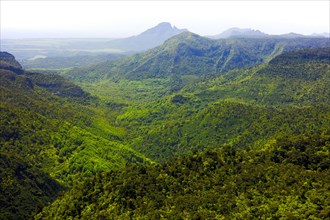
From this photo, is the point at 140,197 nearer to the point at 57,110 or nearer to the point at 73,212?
the point at 73,212

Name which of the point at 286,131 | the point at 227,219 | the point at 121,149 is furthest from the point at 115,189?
the point at 286,131

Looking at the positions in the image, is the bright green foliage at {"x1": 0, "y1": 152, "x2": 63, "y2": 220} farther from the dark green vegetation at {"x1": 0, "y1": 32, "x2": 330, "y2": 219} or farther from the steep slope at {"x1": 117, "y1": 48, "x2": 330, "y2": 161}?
the steep slope at {"x1": 117, "y1": 48, "x2": 330, "y2": 161}

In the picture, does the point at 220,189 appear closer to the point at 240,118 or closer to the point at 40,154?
the point at 40,154

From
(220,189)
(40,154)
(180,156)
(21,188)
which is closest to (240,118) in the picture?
(180,156)

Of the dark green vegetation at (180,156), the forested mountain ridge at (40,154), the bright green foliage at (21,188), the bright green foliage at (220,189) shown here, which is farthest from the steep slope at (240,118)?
the bright green foliage at (21,188)

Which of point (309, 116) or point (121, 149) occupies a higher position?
point (309, 116)

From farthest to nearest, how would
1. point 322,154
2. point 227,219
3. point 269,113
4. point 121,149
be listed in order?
point 269,113 < point 121,149 < point 322,154 < point 227,219

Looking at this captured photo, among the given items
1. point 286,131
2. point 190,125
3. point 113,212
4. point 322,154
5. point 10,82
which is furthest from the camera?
point 10,82

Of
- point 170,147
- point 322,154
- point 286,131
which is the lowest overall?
point 170,147

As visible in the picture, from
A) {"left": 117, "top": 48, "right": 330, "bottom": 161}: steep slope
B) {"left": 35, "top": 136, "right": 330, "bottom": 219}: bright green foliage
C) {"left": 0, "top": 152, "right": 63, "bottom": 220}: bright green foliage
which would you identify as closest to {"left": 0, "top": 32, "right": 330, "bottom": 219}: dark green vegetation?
{"left": 35, "top": 136, "right": 330, "bottom": 219}: bright green foliage
